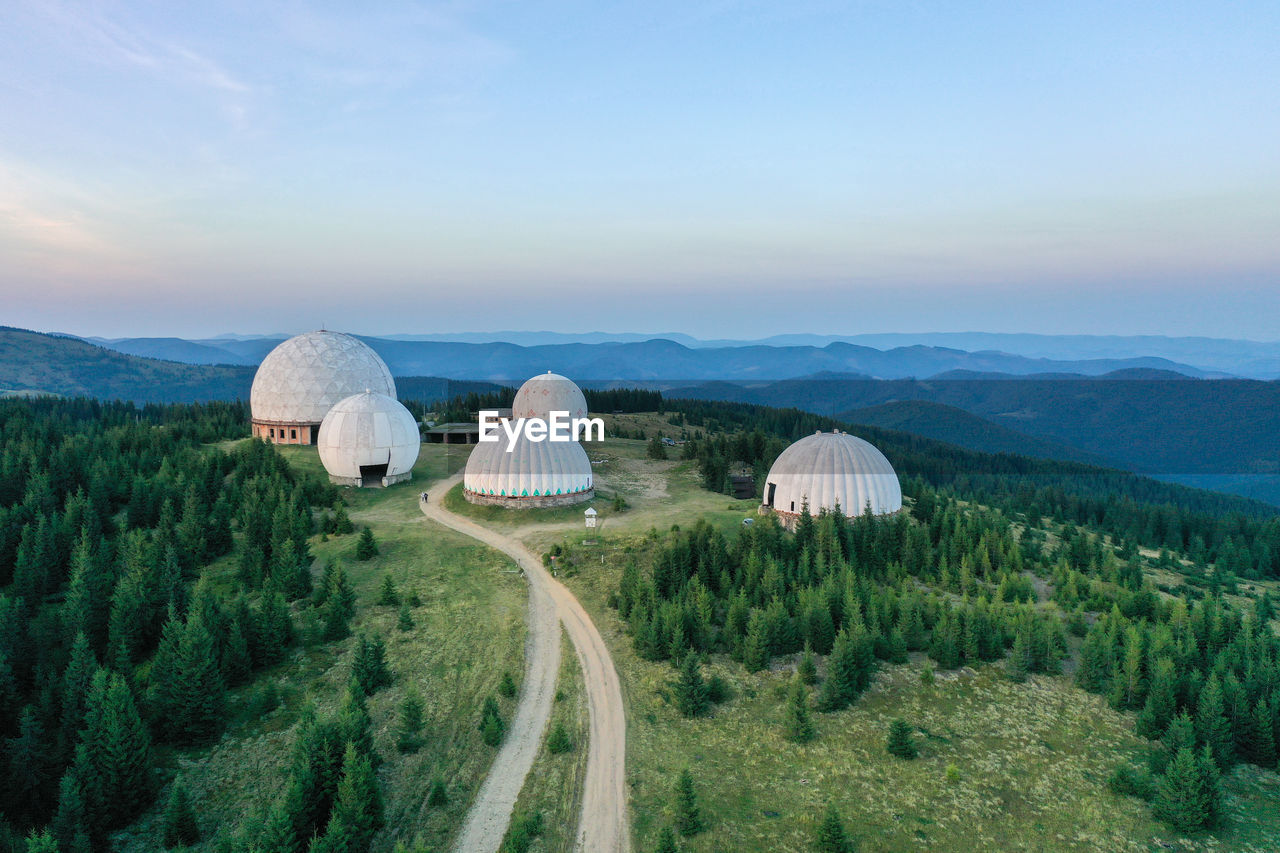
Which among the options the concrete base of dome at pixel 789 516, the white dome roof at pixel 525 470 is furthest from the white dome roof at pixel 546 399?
the concrete base of dome at pixel 789 516

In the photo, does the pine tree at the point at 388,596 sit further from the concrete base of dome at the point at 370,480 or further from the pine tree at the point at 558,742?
the concrete base of dome at the point at 370,480

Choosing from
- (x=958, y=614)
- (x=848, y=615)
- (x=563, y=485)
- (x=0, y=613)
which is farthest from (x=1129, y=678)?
(x=0, y=613)

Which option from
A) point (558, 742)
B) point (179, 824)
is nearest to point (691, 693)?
point (558, 742)

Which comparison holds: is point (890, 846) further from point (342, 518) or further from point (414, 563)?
point (342, 518)

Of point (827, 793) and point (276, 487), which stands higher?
point (276, 487)

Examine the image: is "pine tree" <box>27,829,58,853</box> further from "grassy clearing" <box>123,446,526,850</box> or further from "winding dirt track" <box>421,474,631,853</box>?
"winding dirt track" <box>421,474,631,853</box>

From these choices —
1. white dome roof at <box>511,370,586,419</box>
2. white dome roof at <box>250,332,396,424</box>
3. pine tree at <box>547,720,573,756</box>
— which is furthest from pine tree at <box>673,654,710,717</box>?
white dome roof at <box>250,332,396,424</box>
